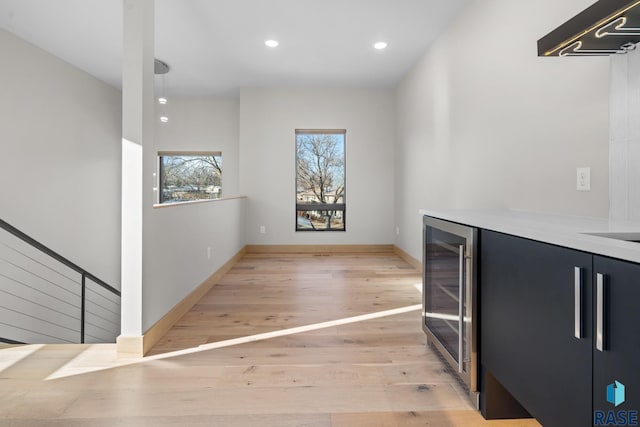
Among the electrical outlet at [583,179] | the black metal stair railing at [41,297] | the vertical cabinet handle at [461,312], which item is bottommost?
the black metal stair railing at [41,297]

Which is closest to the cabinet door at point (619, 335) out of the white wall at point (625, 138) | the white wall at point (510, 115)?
the white wall at point (625, 138)

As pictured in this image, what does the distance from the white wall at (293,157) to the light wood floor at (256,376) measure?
2947 millimetres

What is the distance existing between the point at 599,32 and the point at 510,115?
3.85ft

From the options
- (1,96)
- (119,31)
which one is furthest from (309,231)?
(1,96)

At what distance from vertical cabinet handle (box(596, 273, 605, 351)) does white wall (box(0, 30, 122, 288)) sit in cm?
475

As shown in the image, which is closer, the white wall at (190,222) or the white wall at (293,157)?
the white wall at (190,222)

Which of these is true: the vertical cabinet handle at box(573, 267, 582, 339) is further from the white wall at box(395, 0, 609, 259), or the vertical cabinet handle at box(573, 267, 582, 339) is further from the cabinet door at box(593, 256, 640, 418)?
the white wall at box(395, 0, 609, 259)

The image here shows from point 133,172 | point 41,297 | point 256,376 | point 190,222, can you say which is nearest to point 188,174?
point 41,297

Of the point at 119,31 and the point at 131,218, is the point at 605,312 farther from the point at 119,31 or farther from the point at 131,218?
the point at 119,31

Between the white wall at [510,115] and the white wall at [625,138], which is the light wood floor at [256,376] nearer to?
the white wall at [625,138]

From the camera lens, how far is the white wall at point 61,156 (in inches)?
155

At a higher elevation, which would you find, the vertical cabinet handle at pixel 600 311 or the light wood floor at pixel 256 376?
the vertical cabinet handle at pixel 600 311

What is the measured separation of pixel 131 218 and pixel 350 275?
271cm

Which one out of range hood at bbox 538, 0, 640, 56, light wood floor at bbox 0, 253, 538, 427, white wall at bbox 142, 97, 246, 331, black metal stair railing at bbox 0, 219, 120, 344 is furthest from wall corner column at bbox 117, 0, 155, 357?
range hood at bbox 538, 0, 640, 56
